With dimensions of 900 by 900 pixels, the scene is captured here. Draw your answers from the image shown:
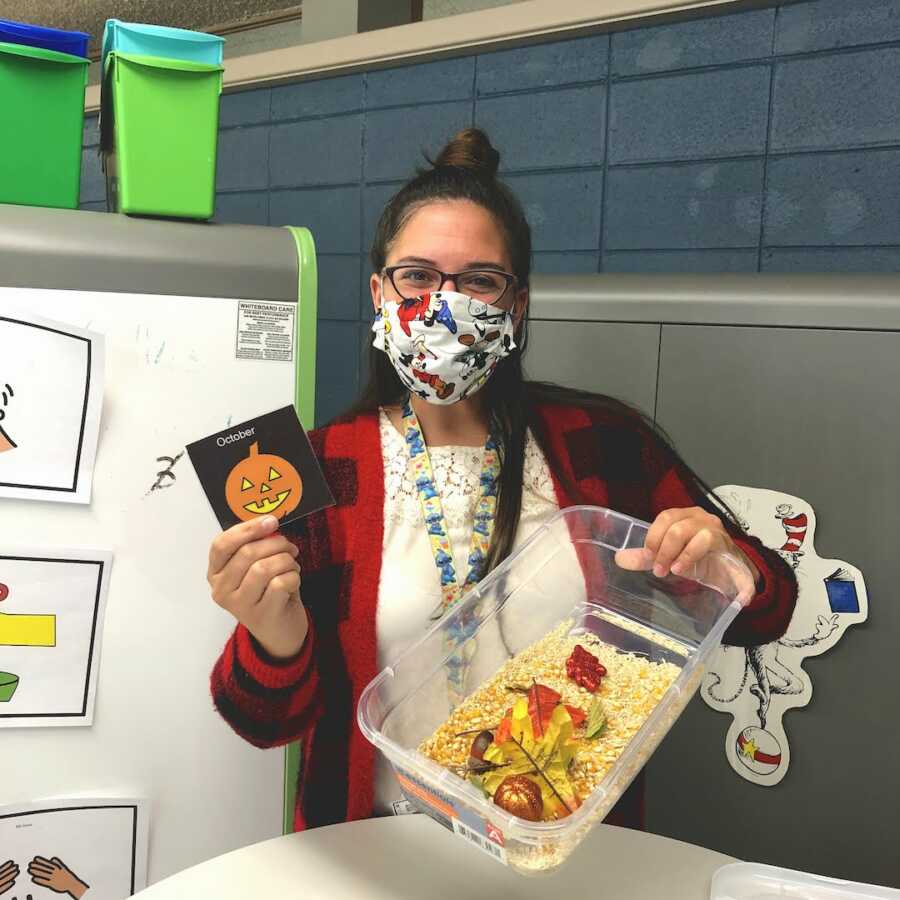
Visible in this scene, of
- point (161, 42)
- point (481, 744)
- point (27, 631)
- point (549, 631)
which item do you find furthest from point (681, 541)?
point (161, 42)

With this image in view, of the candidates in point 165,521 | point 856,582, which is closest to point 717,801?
point 856,582

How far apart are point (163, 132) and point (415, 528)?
0.65 metres

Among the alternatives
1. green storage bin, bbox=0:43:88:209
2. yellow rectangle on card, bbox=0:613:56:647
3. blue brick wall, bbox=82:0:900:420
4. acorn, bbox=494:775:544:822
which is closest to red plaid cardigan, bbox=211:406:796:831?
yellow rectangle on card, bbox=0:613:56:647

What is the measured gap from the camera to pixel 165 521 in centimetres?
114

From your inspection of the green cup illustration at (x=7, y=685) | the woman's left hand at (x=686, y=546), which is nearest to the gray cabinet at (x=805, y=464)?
the woman's left hand at (x=686, y=546)

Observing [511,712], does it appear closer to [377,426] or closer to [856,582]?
[377,426]

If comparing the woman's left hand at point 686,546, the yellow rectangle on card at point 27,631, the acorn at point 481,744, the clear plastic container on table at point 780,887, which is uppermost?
the woman's left hand at point 686,546

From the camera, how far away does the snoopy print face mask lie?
1061 mm

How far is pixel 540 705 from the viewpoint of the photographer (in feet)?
2.43

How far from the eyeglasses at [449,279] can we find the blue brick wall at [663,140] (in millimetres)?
904

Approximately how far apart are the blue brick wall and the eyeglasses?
35.6 inches

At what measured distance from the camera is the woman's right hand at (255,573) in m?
0.83

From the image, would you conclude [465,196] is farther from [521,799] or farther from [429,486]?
[521,799]

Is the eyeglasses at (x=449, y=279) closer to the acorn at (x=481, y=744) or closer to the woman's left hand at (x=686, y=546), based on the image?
the woman's left hand at (x=686, y=546)
